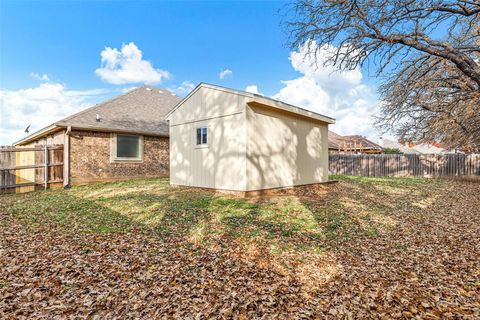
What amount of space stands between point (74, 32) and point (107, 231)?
13391mm

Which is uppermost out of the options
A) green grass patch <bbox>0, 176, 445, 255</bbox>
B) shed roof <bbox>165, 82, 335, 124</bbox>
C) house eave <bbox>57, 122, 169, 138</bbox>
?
shed roof <bbox>165, 82, 335, 124</bbox>

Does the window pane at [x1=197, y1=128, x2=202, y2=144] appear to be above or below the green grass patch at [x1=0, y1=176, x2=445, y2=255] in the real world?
above

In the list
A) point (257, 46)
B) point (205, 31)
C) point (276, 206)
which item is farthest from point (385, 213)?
point (205, 31)

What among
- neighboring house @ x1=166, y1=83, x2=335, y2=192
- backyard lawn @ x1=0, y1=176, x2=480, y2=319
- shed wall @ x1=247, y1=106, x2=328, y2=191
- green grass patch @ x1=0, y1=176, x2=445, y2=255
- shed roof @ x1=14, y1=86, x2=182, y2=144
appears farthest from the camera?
shed roof @ x1=14, y1=86, x2=182, y2=144

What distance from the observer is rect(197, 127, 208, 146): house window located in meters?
9.38

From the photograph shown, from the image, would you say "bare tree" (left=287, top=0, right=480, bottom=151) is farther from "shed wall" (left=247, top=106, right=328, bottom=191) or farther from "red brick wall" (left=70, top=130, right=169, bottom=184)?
"red brick wall" (left=70, top=130, right=169, bottom=184)

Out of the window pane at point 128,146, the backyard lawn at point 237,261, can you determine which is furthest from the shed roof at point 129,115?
the backyard lawn at point 237,261

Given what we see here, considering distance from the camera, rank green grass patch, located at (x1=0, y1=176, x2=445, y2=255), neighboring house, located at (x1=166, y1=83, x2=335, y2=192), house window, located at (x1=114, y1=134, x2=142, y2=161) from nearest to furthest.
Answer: green grass patch, located at (x1=0, y1=176, x2=445, y2=255), neighboring house, located at (x1=166, y1=83, x2=335, y2=192), house window, located at (x1=114, y1=134, x2=142, y2=161)

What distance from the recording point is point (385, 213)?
6.73m

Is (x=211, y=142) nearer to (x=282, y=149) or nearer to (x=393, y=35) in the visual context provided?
(x=282, y=149)

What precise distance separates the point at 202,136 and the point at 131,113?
6.91 m

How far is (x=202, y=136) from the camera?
9500 mm

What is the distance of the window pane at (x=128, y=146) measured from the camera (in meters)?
12.6

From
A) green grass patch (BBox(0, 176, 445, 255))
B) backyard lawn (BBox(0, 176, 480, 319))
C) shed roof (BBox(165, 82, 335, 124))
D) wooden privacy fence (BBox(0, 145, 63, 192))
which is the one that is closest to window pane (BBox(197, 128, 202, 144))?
shed roof (BBox(165, 82, 335, 124))
